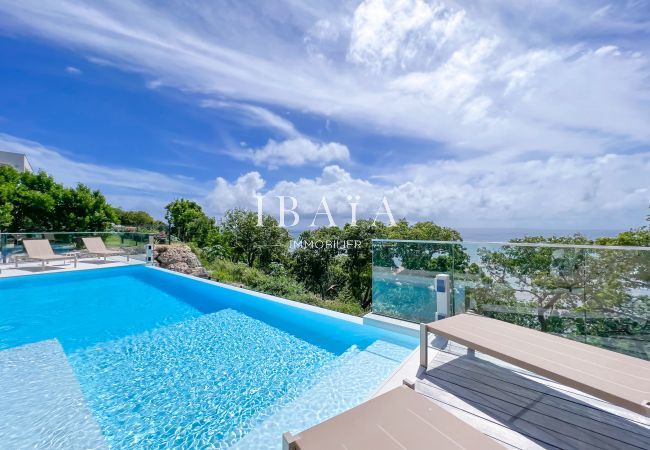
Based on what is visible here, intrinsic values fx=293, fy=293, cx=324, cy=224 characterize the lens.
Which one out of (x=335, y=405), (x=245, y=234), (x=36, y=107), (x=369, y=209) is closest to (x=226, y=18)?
(x=335, y=405)

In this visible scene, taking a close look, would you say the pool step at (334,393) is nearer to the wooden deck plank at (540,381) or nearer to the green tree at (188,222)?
→ the wooden deck plank at (540,381)

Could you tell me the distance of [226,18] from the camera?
7.23 metres

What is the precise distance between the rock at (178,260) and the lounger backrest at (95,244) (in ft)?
6.62

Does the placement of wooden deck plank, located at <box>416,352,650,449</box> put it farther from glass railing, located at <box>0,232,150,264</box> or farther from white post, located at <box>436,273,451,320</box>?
glass railing, located at <box>0,232,150,264</box>

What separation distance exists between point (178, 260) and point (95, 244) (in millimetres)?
3447

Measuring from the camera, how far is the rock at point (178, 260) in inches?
514

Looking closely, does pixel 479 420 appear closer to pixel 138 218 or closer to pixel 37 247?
pixel 37 247

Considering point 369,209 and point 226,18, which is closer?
point 226,18

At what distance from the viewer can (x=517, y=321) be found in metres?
3.58

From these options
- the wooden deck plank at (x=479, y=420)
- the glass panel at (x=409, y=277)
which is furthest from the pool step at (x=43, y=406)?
the glass panel at (x=409, y=277)

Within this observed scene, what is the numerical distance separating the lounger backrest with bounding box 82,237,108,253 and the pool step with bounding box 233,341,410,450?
12927mm

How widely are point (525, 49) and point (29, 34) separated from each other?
15004 millimetres

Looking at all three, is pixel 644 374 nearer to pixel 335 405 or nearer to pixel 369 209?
pixel 335 405

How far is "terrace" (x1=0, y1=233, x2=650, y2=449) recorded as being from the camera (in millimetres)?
2098
